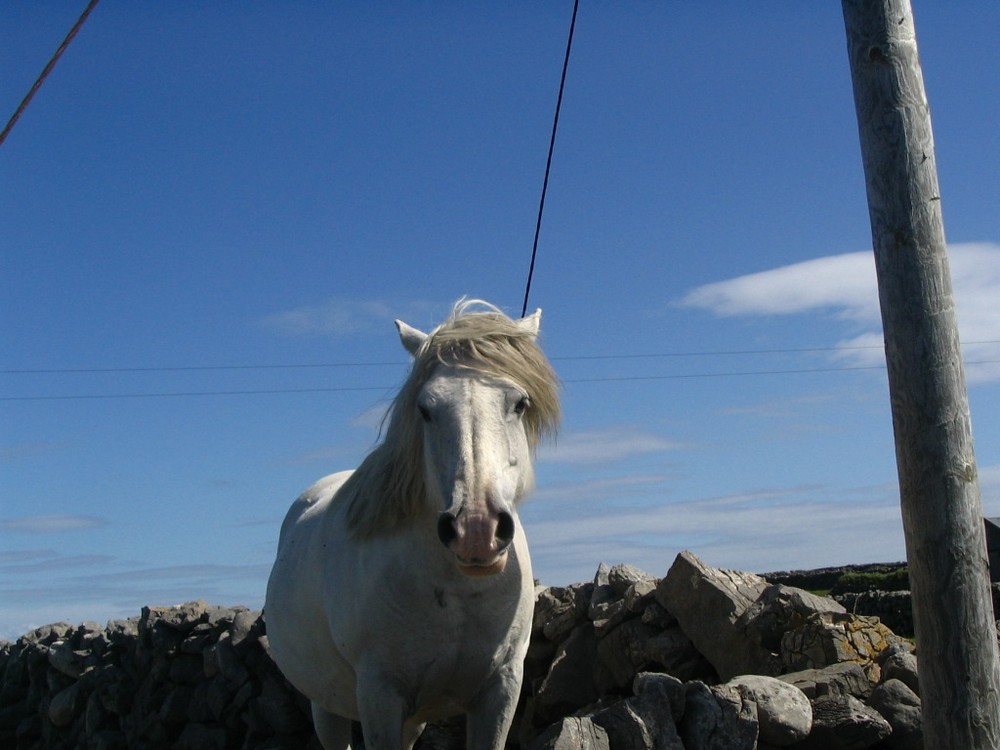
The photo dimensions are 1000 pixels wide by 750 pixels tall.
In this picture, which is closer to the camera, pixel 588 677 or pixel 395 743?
pixel 395 743

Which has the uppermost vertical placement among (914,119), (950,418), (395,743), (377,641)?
(914,119)

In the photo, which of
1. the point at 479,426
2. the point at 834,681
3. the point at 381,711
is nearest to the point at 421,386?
the point at 479,426

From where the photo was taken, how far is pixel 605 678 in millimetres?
5910

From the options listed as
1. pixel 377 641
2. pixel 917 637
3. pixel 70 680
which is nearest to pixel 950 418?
pixel 917 637

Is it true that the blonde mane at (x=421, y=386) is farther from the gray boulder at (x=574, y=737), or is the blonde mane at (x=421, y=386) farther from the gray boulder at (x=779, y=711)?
the gray boulder at (x=779, y=711)

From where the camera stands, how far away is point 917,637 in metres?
3.68

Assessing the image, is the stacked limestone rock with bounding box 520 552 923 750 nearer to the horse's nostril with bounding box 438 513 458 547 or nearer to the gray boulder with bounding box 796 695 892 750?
the gray boulder with bounding box 796 695 892 750

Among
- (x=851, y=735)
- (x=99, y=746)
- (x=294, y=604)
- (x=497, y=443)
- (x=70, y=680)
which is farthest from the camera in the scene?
(x=70, y=680)

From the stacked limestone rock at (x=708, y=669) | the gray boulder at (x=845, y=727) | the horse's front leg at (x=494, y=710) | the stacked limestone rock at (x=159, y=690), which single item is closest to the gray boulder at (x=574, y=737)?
the stacked limestone rock at (x=708, y=669)

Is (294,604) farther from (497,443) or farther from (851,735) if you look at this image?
(851,735)

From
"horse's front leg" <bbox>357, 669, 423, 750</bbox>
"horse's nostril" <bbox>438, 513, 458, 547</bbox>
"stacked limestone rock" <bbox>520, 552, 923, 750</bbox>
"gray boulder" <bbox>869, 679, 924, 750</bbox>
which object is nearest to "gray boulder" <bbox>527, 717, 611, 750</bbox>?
"stacked limestone rock" <bbox>520, 552, 923, 750</bbox>

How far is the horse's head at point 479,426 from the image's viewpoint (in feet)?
10.4

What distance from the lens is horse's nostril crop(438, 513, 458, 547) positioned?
315 cm

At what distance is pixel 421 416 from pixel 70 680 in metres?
8.24
